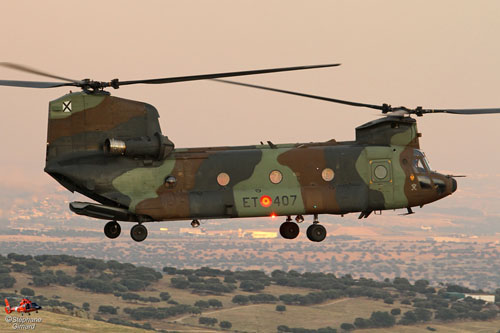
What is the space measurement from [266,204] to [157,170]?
15.5 feet

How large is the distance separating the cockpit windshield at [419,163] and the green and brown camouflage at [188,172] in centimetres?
106

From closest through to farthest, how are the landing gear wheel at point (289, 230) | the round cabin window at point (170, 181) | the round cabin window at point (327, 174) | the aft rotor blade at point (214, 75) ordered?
the aft rotor blade at point (214, 75)
the round cabin window at point (170, 181)
the round cabin window at point (327, 174)
the landing gear wheel at point (289, 230)

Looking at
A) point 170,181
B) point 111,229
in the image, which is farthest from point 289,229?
point 111,229

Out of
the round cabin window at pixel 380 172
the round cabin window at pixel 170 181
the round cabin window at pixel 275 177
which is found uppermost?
the round cabin window at pixel 380 172

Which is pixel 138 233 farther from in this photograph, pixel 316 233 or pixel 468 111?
pixel 468 111


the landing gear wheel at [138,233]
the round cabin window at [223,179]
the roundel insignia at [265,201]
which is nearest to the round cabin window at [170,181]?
the round cabin window at [223,179]

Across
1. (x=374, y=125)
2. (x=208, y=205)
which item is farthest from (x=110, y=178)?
(x=374, y=125)

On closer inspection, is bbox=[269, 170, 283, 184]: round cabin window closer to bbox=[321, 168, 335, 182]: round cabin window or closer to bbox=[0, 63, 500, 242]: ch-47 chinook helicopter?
bbox=[0, 63, 500, 242]: ch-47 chinook helicopter

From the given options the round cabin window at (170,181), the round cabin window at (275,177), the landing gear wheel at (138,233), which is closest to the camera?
the landing gear wheel at (138,233)

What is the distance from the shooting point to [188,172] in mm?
39000

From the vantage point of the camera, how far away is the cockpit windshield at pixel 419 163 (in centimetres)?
4206

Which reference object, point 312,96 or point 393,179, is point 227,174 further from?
point 393,179

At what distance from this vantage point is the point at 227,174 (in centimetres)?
3938

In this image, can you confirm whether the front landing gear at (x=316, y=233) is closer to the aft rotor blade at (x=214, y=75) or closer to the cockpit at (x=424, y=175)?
the cockpit at (x=424, y=175)
